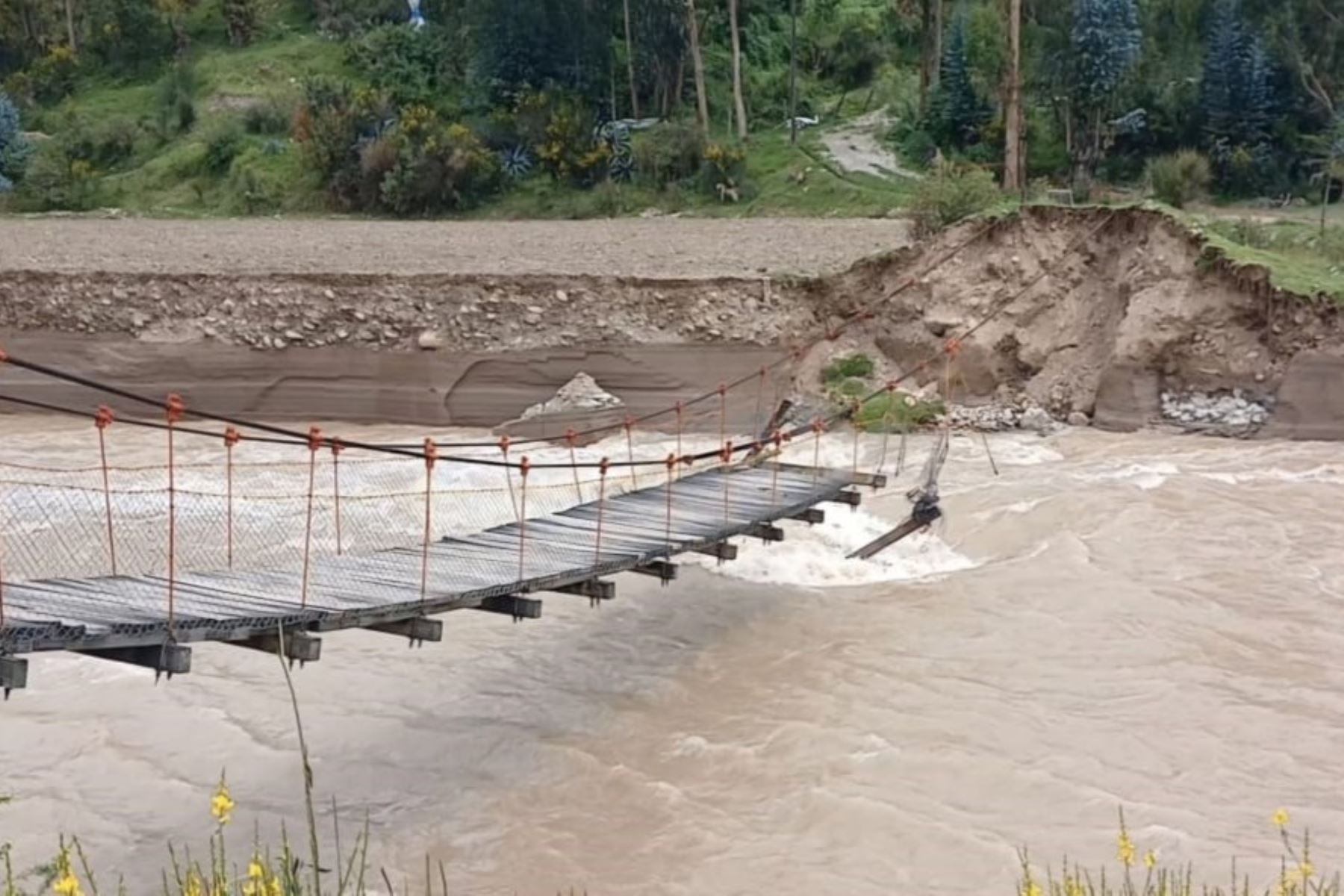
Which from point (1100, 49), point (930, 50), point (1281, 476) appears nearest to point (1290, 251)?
point (1281, 476)

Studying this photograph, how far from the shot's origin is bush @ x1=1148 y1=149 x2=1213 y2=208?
19.0 meters

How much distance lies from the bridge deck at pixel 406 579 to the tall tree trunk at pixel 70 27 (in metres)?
29.4

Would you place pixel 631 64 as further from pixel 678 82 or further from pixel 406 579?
pixel 406 579

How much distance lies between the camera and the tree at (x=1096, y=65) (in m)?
21.0

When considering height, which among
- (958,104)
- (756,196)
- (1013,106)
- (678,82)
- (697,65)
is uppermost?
(697,65)

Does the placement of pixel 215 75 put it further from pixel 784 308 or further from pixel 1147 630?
pixel 1147 630

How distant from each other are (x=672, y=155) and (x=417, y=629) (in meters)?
A: 18.5

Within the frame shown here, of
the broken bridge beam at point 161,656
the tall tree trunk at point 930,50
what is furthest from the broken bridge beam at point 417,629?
the tall tree trunk at point 930,50

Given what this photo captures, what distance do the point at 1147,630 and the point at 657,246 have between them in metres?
9.67

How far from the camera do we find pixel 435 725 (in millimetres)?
6668

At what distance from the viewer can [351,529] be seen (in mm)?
9719

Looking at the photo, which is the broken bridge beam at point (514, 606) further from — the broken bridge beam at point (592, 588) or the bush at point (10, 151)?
the bush at point (10, 151)

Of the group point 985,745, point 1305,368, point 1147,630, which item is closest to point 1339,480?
point 1305,368

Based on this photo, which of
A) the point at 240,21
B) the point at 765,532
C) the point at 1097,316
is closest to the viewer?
the point at 765,532
